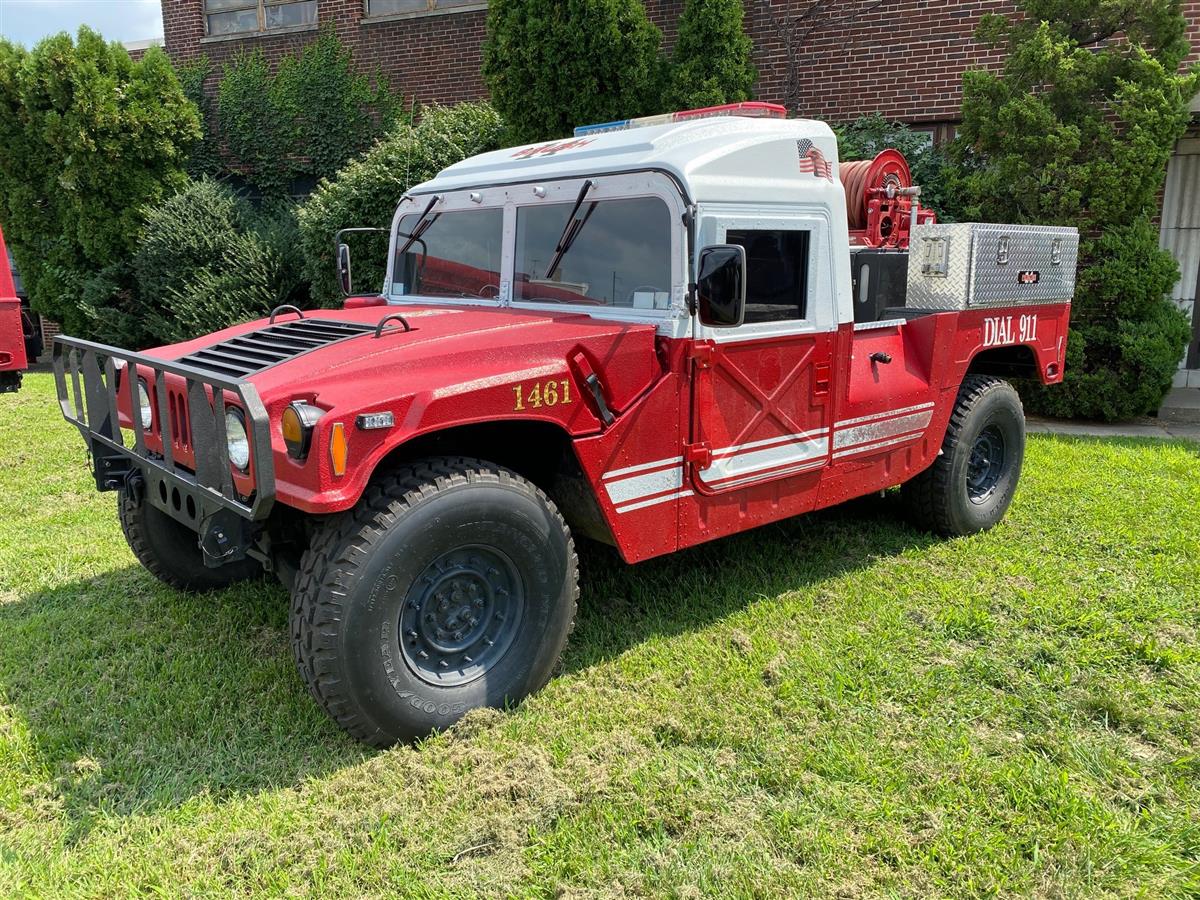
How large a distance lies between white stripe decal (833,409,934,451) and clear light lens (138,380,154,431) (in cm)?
292

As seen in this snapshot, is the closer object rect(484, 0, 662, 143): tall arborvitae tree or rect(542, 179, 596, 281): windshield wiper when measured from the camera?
rect(542, 179, 596, 281): windshield wiper

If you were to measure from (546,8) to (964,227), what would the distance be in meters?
6.21

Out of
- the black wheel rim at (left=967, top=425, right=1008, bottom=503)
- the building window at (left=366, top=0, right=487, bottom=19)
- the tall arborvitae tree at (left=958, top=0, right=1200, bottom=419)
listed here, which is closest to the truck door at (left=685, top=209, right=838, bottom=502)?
the black wheel rim at (left=967, top=425, right=1008, bottom=503)

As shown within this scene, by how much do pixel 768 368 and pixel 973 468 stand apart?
2306 mm

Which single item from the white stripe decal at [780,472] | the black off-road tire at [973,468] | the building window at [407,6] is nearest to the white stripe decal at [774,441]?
the white stripe decal at [780,472]

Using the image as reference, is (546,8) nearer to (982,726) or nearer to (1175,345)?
(1175,345)

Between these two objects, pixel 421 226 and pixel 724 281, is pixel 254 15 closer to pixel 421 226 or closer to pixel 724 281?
pixel 421 226

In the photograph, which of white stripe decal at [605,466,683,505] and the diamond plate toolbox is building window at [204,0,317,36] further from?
white stripe decal at [605,466,683,505]

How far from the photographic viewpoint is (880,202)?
4.89 m

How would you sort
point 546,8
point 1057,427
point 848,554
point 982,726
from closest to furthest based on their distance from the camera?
point 982,726, point 848,554, point 1057,427, point 546,8

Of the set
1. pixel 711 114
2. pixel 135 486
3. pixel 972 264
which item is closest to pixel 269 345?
pixel 135 486

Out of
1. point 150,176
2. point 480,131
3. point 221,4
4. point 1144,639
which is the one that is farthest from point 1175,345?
point 221,4

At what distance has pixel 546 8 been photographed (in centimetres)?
927

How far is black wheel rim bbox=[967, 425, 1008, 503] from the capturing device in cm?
545
